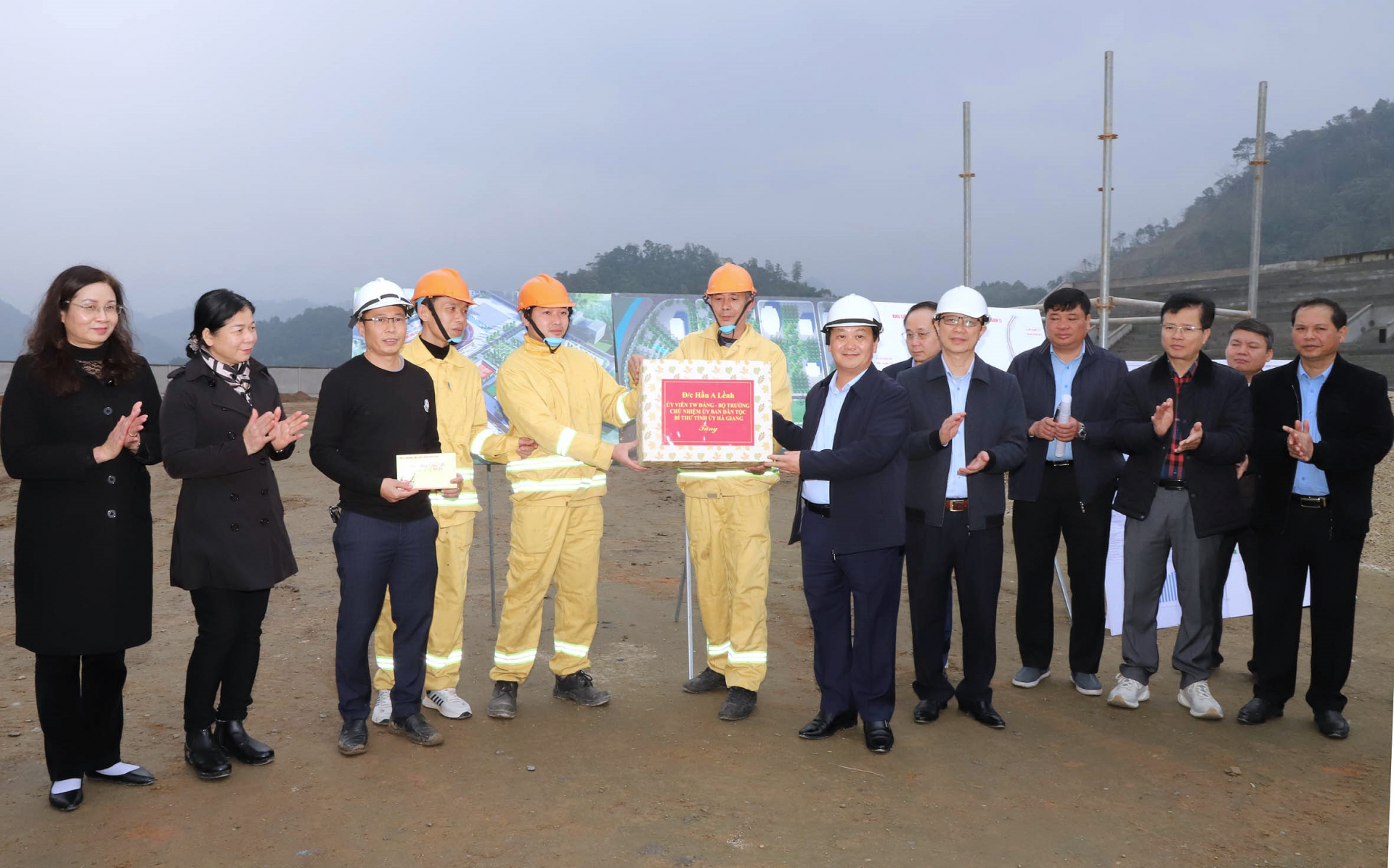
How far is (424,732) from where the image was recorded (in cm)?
465

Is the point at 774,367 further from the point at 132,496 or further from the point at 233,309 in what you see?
the point at 132,496

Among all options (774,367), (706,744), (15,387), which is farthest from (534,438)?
(15,387)

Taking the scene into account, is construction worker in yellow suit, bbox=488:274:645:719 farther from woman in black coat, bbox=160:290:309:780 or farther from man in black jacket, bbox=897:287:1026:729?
man in black jacket, bbox=897:287:1026:729

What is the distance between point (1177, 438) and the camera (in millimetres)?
5266

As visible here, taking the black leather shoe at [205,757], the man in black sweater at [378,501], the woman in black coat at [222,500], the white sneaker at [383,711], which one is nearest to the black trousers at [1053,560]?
the man in black sweater at [378,501]

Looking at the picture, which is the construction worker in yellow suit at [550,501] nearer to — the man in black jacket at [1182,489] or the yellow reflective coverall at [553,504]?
the yellow reflective coverall at [553,504]

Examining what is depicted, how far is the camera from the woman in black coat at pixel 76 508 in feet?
12.6

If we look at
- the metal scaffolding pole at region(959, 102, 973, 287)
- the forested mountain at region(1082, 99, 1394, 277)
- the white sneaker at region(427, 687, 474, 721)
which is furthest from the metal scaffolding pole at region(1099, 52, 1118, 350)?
the forested mountain at region(1082, 99, 1394, 277)

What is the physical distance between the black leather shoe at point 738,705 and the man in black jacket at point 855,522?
0.36 metres

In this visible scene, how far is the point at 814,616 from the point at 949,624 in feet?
4.85

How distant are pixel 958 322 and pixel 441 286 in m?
2.78

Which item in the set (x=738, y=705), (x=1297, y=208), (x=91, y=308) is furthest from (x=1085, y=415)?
(x=1297, y=208)

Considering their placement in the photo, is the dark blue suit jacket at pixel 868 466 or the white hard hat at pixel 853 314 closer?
the dark blue suit jacket at pixel 868 466

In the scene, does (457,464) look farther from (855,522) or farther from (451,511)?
(855,522)
